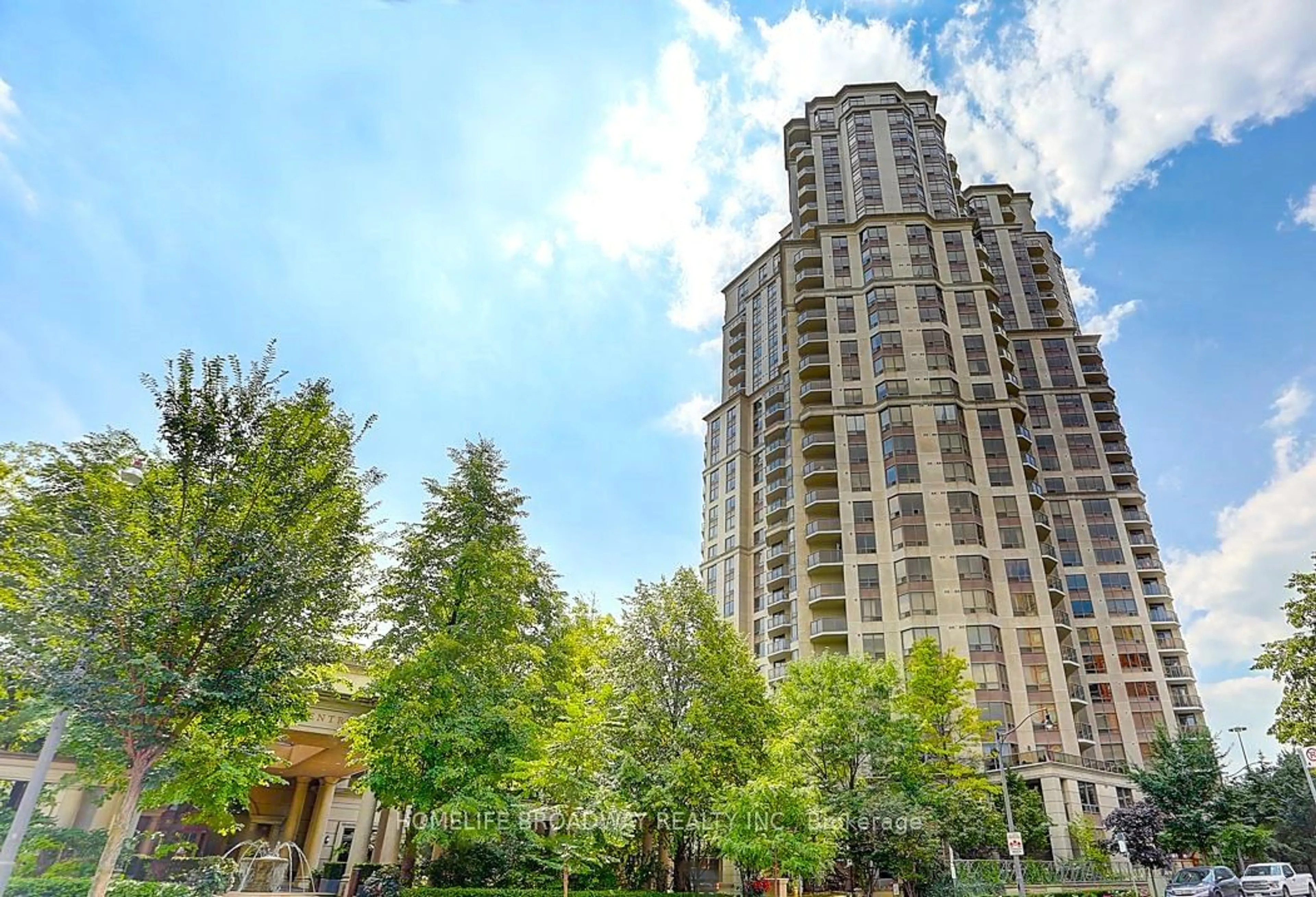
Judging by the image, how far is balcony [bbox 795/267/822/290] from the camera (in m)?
68.7

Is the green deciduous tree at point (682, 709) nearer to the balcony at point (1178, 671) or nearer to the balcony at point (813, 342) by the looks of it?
the balcony at point (813, 342)

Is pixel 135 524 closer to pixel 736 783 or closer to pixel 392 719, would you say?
pixel 392 719

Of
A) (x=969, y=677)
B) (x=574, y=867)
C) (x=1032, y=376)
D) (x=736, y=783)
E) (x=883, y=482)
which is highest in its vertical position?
(x=1032, y=376)

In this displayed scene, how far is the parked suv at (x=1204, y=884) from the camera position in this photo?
26188 millimetres

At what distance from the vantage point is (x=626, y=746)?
84.1 feet

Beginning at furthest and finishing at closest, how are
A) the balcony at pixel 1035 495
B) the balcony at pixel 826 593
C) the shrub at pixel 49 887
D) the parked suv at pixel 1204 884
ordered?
1. the balcony at pixel 1035 495
2. the balcony at pixel 826 593
3. the parked suv at pixel 1204 884
4. the shrub at pixel 49 887

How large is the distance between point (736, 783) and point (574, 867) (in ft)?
23.1

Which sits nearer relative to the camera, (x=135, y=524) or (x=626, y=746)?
(x=135, y=524)

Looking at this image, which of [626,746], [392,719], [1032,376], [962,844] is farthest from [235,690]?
[1032,376]

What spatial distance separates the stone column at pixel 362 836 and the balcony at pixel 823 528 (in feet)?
120

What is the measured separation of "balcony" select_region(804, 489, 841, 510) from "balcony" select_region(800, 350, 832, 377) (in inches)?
470

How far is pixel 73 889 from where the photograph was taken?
17203mm

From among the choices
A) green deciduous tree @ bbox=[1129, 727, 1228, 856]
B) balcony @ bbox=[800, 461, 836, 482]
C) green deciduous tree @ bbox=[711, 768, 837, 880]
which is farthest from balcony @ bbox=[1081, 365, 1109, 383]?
green deciduous tree @ bbox=[711, 768, 837, 880]

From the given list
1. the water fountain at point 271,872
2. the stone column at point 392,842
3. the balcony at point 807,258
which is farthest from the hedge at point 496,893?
the balcony at point 807,258
